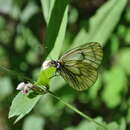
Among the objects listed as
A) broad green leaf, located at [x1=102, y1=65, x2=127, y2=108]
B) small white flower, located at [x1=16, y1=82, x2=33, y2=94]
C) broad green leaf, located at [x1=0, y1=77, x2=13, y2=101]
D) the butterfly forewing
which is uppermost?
small white flower, located at [x1=16, y1=82, x2=33, y2=94]

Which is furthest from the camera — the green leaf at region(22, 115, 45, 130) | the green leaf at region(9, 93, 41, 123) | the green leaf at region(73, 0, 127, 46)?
the green leaf at region(22, 115, 45, 130)

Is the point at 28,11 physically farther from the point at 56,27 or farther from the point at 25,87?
the point at 25,87

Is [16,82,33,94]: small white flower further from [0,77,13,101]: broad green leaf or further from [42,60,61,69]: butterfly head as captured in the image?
[0,77,13,101]: broad green leaf

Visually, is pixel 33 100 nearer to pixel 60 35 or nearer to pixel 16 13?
pixel 60 35

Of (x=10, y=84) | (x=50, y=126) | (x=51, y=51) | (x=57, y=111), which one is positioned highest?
(x=51, y=51)

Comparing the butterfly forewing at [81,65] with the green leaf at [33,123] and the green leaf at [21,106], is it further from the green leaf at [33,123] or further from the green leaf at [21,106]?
the green leaf at [33,123]

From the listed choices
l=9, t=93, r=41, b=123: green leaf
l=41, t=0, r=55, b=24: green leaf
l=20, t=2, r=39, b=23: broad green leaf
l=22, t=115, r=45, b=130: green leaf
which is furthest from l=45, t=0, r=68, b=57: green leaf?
l=20, t=2, r=39, b=23: broad green leaf

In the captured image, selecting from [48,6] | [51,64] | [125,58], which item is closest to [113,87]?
[125,58]

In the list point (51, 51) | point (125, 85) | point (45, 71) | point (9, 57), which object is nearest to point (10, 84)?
point (9, 57)
